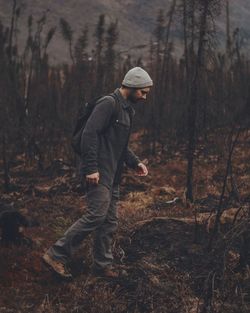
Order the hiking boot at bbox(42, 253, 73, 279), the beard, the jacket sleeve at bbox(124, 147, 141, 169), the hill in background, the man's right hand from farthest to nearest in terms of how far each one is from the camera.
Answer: the hill in background → the jacket sleeve at bbox(124, 147, 141, 169) → the beard → the hiking boot at bbox(42, 253, 73, 279) → the man's right hand

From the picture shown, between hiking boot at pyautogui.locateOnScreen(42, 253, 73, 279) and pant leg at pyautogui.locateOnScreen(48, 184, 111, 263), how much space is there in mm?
34

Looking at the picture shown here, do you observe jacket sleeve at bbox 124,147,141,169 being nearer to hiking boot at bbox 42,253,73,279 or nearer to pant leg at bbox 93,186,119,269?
pant leg at bbox 93,186,119,269

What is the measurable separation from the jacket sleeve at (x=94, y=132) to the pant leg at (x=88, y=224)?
0.22 metres

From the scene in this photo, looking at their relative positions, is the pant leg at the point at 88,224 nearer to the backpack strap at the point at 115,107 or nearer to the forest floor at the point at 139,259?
the forest floor at the point at 139,259

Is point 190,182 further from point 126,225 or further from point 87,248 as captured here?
point 87,248

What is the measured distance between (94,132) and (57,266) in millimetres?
1067

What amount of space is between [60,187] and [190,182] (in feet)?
6.24

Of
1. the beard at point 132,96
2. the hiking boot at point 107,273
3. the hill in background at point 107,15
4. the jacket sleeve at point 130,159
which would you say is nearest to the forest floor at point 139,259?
the hiking boot at point 107,273

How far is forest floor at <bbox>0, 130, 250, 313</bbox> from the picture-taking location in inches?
151

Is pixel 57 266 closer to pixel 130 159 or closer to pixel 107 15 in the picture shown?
pixel 130 159

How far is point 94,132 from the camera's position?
13.5ft

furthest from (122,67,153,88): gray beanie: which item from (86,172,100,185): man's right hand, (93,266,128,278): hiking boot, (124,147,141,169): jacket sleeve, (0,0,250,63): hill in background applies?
(0,0,250,63): hill in background

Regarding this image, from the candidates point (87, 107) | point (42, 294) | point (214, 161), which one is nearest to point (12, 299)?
point (42, 294)

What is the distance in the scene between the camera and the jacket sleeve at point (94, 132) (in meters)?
4.07
